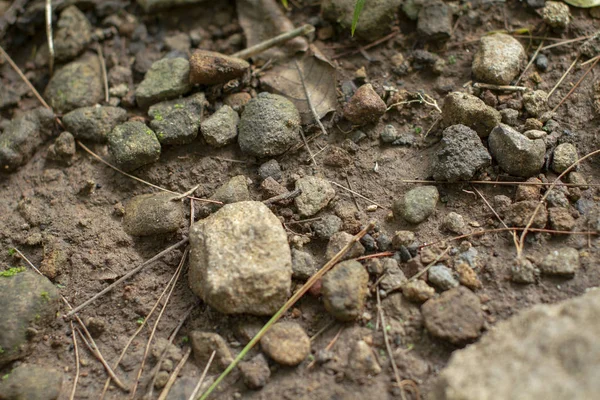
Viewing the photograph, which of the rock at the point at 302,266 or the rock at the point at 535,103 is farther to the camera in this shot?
the rock at the point at 535,103

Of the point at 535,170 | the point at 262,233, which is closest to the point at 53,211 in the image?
the point at 262,233

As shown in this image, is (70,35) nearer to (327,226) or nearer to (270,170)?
(270,170)

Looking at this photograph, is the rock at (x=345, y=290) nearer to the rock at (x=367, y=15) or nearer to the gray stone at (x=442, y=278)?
the gray stone at (x=442, y=278)

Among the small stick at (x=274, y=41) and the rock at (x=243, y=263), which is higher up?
the small stick at (x=274, y=41)

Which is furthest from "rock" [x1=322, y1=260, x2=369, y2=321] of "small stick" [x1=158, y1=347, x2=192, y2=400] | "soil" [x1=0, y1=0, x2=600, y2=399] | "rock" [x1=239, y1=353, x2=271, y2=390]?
"small stick" [x1=158, y1=347, x2=192, y2=400]

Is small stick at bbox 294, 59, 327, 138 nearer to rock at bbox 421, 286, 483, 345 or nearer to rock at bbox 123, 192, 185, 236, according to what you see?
rock at bbox 123, 192, 185, 236

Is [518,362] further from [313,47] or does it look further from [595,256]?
[313,47]

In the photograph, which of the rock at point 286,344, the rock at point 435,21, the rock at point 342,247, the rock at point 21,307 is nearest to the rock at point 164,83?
the rock at point 21,307
